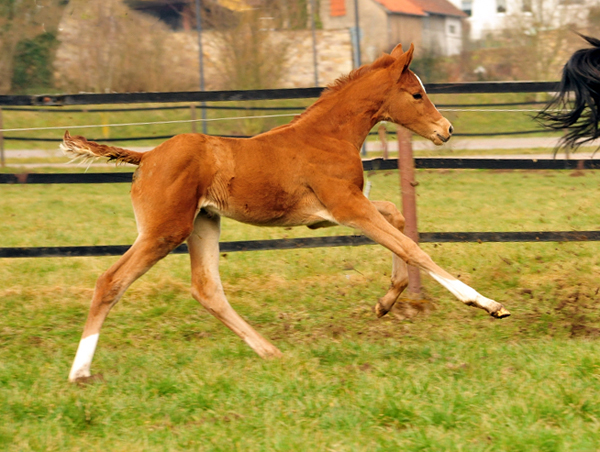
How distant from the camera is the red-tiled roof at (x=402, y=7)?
20.8 metres

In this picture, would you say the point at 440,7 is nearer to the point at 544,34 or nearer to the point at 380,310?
the point at 544,34

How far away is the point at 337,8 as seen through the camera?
68.4ft

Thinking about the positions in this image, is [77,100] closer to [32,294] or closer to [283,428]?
[32,294]

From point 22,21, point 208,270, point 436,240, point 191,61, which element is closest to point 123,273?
point 208,270

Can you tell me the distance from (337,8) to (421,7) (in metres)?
2.95

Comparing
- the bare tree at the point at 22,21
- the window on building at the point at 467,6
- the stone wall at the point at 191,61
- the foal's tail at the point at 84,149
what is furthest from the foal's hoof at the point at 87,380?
the window on building at the point at 467,6

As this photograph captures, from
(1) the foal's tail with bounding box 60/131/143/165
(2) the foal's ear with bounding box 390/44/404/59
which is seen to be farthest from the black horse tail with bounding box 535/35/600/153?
(1) the foal's tail with bounding box 60/131/143/165

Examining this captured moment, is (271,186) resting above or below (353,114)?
below

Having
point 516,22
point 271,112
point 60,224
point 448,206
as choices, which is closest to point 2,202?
point 60,224

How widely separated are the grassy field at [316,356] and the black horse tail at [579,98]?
1.13 metres

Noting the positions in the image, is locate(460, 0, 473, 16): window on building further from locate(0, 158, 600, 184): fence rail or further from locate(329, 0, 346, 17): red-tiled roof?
locate(0, 158, 600, 184): fence rail

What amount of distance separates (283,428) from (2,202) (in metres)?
8.60

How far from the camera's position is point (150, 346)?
439 centimetres

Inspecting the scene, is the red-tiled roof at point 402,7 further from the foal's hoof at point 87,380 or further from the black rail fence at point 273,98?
the foal's hoof at point 87,380
